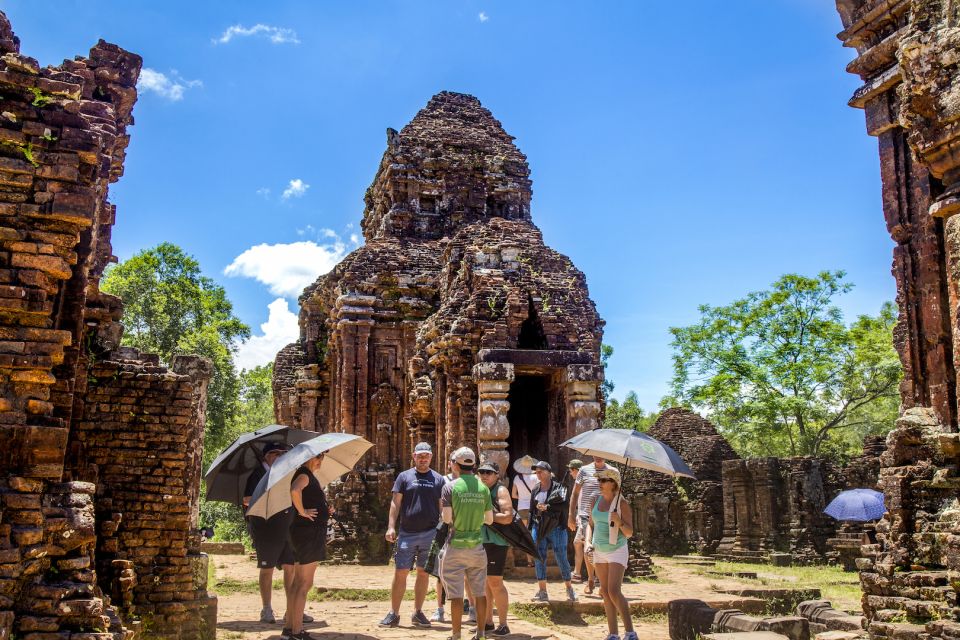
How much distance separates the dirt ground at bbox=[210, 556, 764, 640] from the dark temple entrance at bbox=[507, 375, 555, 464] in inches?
151

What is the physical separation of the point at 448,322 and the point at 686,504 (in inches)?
544

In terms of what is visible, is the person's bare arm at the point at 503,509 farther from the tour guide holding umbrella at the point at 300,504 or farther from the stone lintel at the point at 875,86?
the stone lintel at the point at 875,86

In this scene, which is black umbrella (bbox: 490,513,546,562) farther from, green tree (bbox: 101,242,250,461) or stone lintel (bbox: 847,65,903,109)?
green tree (bbox: 101,242,250,461)

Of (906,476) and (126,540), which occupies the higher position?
(906,476)

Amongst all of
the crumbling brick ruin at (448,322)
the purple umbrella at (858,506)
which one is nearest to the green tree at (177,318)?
the crumbling brick ruin at (448,322)

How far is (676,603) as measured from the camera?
30.7 feet

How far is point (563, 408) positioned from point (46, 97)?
10896 millimetres

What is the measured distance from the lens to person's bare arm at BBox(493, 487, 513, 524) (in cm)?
820

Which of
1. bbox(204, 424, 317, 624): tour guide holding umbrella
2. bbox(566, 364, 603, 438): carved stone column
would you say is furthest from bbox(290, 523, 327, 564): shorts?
bbox(566, 364, 603, 438): carved stone column

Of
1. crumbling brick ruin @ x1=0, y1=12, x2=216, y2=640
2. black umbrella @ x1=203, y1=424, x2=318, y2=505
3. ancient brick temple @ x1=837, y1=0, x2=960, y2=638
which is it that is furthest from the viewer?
black umbrella @ x1=203, y1=424, x2=318, y2=505

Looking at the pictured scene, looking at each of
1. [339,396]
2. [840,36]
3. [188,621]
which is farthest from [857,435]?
[188,621]

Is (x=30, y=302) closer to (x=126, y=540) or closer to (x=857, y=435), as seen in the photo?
(x=126, y=540)

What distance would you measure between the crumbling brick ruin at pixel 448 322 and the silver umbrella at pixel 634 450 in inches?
204

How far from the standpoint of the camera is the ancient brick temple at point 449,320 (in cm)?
1509
